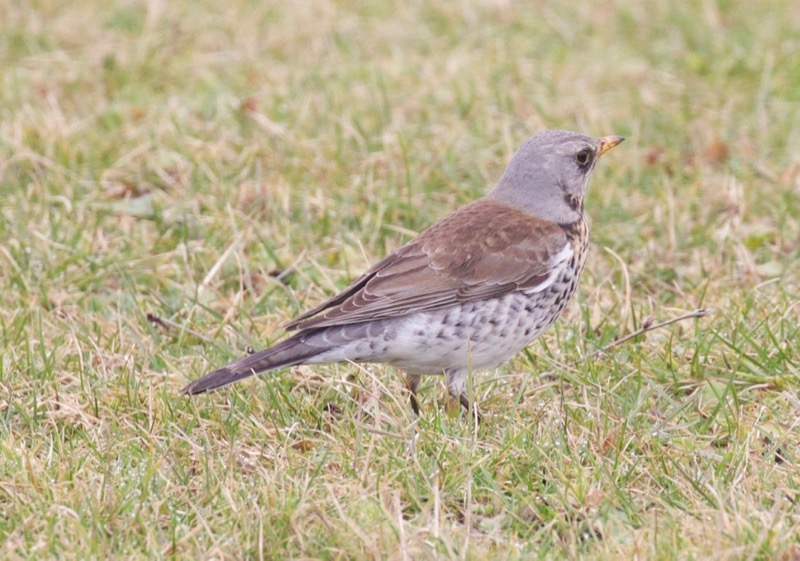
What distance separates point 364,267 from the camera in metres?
6.67

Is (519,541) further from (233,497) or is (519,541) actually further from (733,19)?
(733,19)

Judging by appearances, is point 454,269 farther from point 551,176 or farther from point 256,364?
point 256,364

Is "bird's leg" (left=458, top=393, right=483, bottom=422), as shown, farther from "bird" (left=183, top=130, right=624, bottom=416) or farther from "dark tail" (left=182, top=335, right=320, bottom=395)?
"dark tail" (left=182, top=335, right=320, bottom=395)

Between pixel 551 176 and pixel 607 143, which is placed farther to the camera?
pixel 607 143

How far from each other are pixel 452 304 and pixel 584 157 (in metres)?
1.03

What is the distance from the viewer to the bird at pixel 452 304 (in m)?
5.09

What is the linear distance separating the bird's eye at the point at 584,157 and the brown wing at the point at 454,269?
1.27 feet

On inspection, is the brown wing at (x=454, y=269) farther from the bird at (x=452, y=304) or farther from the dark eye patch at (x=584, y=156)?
the dark eye patch at (x=584, y=156)

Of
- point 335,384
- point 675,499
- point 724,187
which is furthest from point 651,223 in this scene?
point 675,499

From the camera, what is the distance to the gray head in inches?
225

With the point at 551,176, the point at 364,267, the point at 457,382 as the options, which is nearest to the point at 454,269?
the point at 457,382

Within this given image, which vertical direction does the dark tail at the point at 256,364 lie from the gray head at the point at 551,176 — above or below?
below

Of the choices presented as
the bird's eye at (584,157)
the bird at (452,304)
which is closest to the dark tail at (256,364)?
the bird at (452,304)

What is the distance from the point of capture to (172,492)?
4.37 m
